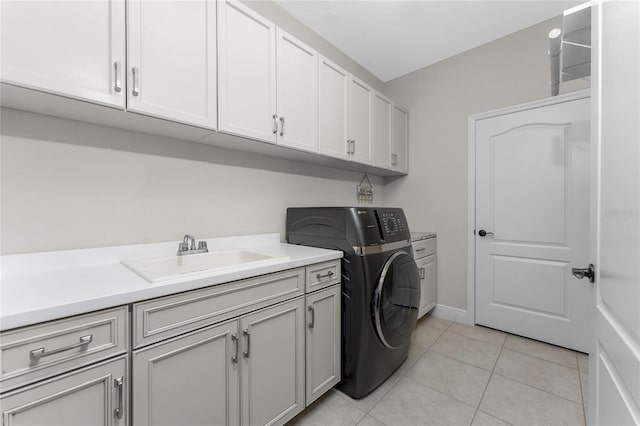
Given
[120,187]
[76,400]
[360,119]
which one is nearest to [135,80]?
[120,187]

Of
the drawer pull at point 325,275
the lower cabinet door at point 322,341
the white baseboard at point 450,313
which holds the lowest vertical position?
the white baseboard at point 450,313

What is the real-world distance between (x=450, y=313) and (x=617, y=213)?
2.37 m

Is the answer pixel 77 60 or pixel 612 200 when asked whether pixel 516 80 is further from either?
pixel 77 60

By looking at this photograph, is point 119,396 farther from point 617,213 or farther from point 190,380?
point 617,213

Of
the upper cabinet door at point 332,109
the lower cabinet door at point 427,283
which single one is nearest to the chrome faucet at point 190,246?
the upper cabinet door at point 332,109

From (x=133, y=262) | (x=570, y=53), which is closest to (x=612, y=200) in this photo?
(x=570, y=53)

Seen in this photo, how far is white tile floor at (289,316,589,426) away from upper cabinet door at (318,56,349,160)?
64.9 inches

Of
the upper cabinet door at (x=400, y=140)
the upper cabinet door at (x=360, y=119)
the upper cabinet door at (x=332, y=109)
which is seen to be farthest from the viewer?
the upper cabinet door at (x=400, y=140)

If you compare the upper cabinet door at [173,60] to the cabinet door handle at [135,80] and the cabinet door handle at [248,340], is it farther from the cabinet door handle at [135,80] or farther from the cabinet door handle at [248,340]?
the cabinet door handle at [248,340]

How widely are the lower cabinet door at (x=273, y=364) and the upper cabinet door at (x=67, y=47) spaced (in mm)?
1110

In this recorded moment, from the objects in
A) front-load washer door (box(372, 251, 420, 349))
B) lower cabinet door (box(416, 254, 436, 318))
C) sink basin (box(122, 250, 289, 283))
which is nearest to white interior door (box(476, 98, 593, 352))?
lower cabinet door (box(416, 254, 436, 318))

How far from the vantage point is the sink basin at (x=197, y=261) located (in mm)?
1271

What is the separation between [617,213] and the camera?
70 centimetres

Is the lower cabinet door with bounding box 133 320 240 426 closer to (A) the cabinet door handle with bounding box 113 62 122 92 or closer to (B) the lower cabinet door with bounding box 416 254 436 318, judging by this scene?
(A) the cabinet door handle with bounding box 113 62 122 92
